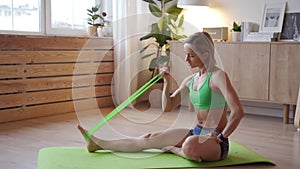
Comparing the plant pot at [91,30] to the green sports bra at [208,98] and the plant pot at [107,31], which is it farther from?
the green sports bra at [208,98]

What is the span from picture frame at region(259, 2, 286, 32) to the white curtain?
1.27 metres

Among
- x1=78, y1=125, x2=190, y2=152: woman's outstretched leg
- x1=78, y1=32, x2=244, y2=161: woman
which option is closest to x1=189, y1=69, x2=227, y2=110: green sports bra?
x1=78, y1=32, x2=244, y2=161: woman

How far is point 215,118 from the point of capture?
6.70 feet

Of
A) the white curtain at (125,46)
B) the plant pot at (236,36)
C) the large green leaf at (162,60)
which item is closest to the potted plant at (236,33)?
the plant pot at (236,36)

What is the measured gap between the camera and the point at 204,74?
2.10 metres

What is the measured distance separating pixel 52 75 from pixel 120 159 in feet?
5.80

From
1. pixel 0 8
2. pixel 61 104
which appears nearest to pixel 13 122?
pixel 61 104

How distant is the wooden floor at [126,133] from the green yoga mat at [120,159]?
0.06m

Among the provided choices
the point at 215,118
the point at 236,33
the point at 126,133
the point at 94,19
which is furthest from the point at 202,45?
the point at 94,19

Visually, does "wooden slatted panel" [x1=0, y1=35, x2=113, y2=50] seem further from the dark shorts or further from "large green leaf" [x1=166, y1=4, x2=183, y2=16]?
the dark shorts

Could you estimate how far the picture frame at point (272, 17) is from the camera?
141 inches

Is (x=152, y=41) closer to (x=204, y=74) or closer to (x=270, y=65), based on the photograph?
(x=270, y=65)

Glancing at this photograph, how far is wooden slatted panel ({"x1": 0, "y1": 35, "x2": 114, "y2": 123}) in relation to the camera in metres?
3.22

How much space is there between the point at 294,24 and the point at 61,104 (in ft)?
7.04
